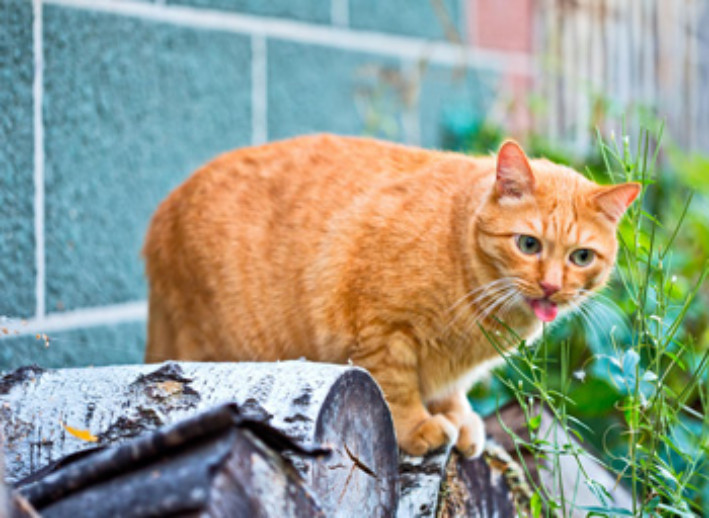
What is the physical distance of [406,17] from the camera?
4.04m

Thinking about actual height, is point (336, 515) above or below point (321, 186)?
below

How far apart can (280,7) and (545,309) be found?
1.94 metres

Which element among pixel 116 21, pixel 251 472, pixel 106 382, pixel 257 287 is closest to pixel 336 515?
pixel 251 472

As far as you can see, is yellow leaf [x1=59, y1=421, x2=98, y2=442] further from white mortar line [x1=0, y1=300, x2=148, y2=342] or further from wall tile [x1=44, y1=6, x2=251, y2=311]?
wall tile [x1=44, y1=6, x2=251, y2=311]

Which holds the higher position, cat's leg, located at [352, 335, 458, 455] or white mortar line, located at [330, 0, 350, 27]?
white mortar line, located at [330, 0, 350, 27]

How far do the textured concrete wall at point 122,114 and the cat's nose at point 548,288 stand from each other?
1.13 meters

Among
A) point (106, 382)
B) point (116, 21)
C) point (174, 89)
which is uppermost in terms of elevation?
point (116, 21)

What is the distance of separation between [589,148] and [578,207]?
2.94m

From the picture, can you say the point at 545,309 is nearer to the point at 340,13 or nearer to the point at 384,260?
the point at 384,260

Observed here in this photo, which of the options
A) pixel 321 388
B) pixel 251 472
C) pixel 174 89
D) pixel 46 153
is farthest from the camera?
pixel 174 89

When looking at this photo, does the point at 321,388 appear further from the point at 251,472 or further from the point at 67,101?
the point at 67,101

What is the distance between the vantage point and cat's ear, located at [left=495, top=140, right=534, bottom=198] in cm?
191

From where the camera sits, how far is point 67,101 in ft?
8.32

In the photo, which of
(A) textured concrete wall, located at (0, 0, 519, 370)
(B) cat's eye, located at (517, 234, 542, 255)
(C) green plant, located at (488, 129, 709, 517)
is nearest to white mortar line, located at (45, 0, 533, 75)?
(A) textured concrete wall, located at (0, 0, 519, 370)
